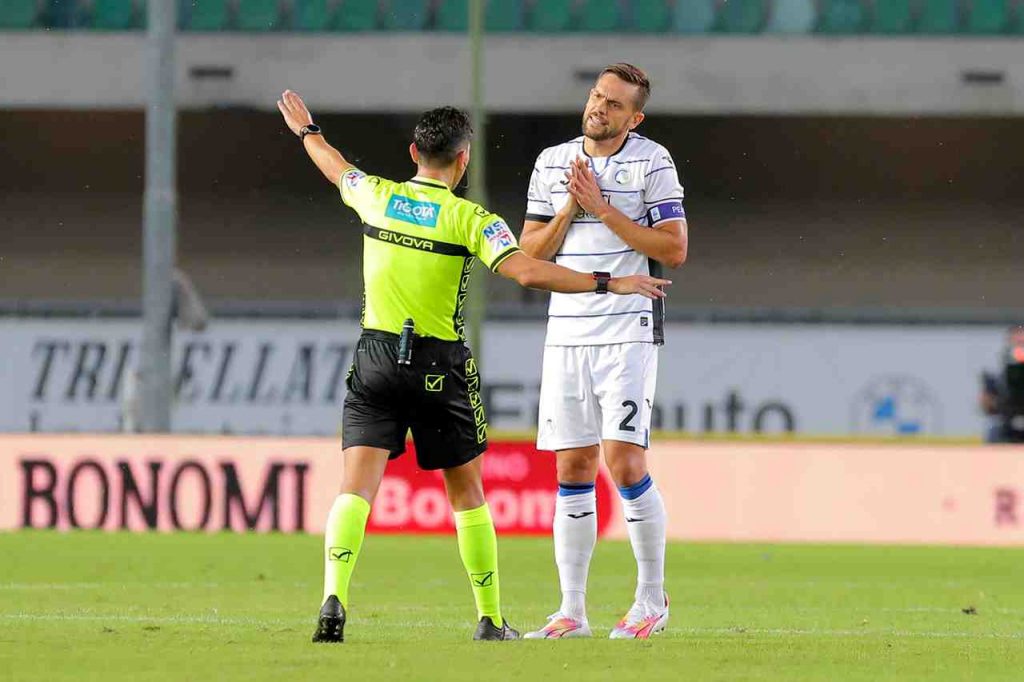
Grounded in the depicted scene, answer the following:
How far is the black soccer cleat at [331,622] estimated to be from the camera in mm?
7246

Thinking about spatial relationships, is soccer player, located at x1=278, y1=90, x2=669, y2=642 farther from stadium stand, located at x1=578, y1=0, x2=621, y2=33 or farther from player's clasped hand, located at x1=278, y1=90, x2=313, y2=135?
stadium stand, located at x1=578, y1=0, x2=621, y2=33

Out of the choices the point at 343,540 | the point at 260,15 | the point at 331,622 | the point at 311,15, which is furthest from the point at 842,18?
the point at 331,622

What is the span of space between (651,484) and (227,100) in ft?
71.9

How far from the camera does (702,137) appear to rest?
A: 31.3 metres

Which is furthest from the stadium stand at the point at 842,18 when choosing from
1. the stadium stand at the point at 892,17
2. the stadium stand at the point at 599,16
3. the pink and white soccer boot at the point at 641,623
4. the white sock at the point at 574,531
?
the pink and white soccer boot at the point at 641,623

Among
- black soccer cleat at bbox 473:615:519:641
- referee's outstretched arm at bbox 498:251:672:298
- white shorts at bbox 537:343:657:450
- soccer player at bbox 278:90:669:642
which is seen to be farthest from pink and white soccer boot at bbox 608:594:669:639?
referee's outstretched arm at bbox 498:251:672:298

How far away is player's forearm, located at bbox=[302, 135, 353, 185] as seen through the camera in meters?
7.73

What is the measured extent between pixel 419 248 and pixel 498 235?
296mm

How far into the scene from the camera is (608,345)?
8203mm

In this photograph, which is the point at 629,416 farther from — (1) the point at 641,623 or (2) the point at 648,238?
(1) the point at 641,623

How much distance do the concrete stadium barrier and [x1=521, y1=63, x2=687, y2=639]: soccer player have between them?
9.83 meters

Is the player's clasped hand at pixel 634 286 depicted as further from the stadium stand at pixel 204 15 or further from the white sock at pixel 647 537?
the stadium stand at pixel 204 15

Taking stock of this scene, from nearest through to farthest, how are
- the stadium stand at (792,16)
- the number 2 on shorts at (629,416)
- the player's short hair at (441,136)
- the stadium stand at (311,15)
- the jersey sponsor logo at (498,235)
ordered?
the jersey sponsor logo at (498,235)
the player's short hair at (441,136)
the number 2 on shorts at (629,416)
the stadium stand at (311,15)
the stadium stand at (792,16)

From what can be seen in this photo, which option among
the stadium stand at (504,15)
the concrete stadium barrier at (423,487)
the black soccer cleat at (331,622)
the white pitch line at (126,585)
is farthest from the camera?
the stadium stand at (504,15)
